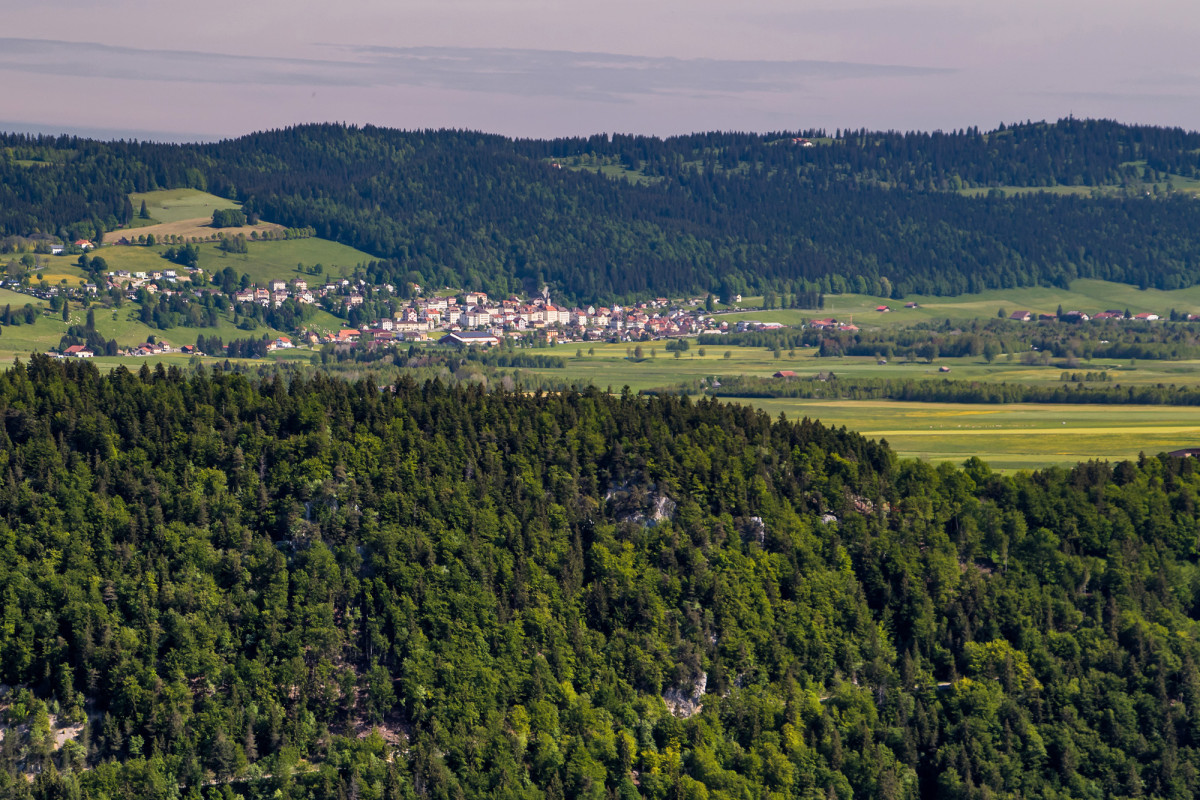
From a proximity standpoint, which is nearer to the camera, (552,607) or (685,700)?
(685,700)

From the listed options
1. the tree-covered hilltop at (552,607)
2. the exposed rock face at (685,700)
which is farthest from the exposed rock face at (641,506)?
the exposed rock face at (685,700)

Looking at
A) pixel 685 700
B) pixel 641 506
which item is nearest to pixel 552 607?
pixel 685 700

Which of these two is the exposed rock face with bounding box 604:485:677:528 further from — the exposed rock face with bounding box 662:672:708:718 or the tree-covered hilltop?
the exposed rock face with bounding box 662:672:708:718

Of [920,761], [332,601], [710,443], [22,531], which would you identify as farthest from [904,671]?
[22,531]

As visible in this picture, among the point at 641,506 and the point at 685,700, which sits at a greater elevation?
the point at 641,506

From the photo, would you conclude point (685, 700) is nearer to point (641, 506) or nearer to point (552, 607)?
point (552, 607)
